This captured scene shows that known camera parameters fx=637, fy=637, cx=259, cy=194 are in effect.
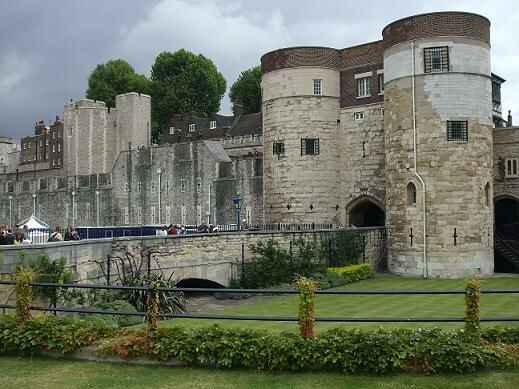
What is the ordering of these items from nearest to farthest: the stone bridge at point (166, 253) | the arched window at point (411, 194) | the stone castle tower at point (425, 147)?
the stone bridge at point (166, 253)
the stone castle tower at point (425, 147)
the arched window at point (411, 194)

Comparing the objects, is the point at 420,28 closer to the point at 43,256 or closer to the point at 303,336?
the point at 43,256

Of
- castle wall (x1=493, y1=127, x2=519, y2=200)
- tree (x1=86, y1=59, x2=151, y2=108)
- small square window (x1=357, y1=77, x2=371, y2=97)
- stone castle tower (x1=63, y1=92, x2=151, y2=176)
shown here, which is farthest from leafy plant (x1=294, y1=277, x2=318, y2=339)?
tree (x1=86, y1=59, x2=151, y2=108)

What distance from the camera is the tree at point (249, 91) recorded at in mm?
71688

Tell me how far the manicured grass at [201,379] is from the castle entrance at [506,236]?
25856mm

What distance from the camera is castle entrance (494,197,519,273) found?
3147cm

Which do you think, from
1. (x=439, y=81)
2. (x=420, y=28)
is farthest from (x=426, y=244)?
(x=420, y=28)

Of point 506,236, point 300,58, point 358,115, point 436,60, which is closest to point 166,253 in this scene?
point 436,60

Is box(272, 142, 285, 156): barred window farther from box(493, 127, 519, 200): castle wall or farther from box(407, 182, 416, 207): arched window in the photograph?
box(493, 127, 519, 200): castle wall

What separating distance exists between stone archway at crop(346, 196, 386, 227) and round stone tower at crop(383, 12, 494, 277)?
15.2 ft

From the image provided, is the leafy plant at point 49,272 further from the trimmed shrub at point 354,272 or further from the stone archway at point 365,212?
the stone archway at point 365,212

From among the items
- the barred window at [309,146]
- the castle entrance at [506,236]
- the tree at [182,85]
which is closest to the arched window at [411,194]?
the castle entrance at [506,236]

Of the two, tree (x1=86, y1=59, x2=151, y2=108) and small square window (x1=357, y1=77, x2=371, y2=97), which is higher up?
tree (x1=86, y1=59, x2=151, y2=108)

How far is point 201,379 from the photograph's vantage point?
7.38 metres

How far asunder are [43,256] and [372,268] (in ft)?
63.0
